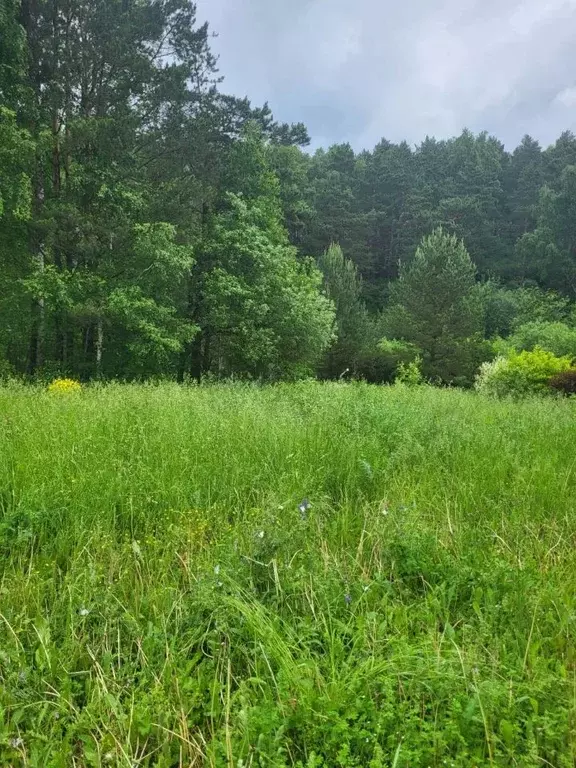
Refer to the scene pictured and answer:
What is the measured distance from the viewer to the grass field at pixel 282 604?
4.58 feet

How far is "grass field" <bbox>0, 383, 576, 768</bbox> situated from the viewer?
55.0 inches

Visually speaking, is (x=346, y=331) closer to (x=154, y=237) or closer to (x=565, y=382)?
(x=154, y=237)

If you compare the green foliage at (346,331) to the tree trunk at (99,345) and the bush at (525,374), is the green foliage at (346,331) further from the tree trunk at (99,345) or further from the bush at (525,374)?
the tree trunk at (99,345)

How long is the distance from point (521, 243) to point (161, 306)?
33.2 metres

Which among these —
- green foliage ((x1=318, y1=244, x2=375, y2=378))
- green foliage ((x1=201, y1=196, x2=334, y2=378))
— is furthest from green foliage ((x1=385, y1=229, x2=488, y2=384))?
green foliage ((x1=201, y1=196, x2=334, y2=378))

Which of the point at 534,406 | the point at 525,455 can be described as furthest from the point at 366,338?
the point at 525,455

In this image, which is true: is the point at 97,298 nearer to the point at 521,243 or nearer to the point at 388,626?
the point at 388,626

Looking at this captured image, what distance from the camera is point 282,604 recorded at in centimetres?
201

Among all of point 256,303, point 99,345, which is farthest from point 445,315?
point 99,345

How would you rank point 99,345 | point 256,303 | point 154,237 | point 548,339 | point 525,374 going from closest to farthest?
point 154,237 → point 525,374 → point 99,345 → point 256,303 → point 548,339

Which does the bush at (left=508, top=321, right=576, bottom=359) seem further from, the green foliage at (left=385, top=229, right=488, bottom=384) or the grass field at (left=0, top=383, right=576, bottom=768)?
the grass field at (left=0, top=383, right=576, bottom=768)

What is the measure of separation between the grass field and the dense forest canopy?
10.7 m

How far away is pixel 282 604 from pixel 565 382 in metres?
12.0

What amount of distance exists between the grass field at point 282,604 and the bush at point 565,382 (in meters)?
9.29
